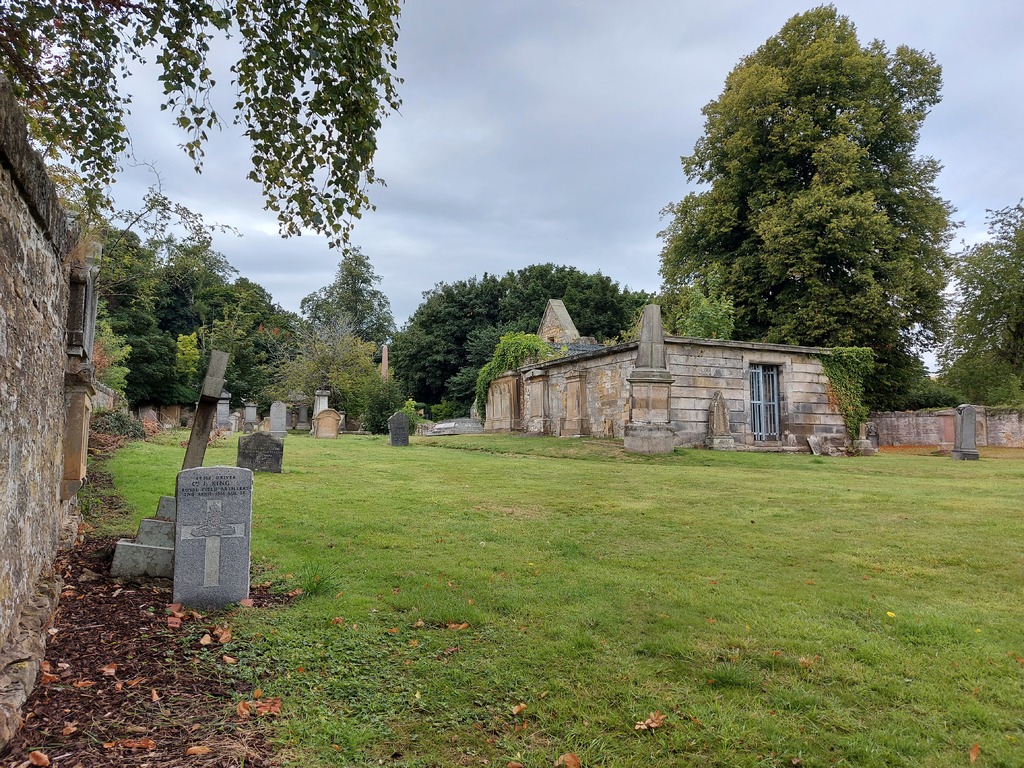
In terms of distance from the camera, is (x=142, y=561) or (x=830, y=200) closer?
(x=142, y=561)

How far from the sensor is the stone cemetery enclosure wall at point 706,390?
60.5 feet

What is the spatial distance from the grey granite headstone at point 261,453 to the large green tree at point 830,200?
22122 millimetres

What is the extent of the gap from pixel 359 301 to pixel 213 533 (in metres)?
60.6

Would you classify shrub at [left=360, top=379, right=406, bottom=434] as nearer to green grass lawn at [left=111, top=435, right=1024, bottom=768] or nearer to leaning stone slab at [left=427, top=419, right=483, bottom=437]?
leaning stone slab at [left=427, top=419, right=483, bottom=437]

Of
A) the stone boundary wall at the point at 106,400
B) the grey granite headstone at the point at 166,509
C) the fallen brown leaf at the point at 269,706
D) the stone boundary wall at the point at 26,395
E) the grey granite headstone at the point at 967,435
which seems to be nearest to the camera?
the stone boundary wall at the point at 26,395

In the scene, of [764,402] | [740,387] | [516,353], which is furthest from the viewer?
[516,353]

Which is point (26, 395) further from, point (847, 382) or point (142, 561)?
point (847, 382)

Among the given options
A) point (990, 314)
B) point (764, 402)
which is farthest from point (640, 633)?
point (990, 314)

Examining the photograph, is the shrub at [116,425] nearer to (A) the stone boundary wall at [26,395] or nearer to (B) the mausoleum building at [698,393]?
(A) the stone boundary wall at [26,395]

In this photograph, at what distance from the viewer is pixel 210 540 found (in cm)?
459

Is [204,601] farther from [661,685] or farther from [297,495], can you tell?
[297,495]

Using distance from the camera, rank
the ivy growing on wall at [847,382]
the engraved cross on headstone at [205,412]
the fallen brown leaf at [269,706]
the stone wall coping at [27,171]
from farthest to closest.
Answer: the ivy growing on wall at [847,382], the engraved cross on headstone at [205,412], the fallen brown leaf at [269,706], the stone wall coping at [27,171]

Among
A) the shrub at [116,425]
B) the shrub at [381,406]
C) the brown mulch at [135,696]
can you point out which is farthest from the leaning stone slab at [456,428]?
the brown mulch at [135,696]

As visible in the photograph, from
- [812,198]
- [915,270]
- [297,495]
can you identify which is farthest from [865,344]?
[297,495]
